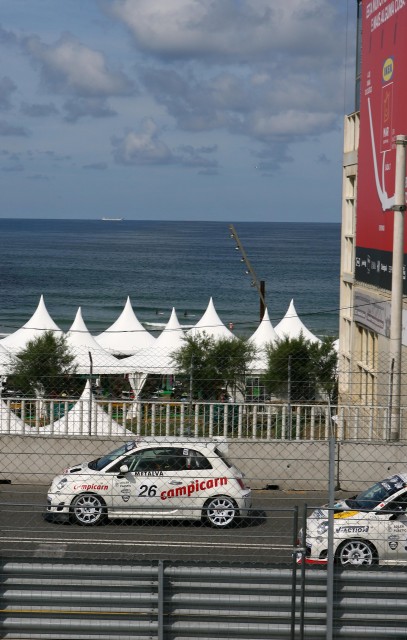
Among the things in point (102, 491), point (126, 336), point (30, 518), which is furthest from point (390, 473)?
point (126, 336)

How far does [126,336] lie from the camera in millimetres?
44938

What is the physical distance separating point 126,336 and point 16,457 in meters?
29.7

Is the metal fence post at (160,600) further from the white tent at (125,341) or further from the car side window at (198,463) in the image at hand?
the white tent at (125,341)

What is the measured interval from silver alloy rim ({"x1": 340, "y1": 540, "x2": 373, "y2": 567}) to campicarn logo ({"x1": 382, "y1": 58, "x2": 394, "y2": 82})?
1638 centimetres

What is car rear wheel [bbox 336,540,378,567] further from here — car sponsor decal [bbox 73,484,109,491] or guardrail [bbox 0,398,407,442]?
guardrail [bbox 0,398,407,442]

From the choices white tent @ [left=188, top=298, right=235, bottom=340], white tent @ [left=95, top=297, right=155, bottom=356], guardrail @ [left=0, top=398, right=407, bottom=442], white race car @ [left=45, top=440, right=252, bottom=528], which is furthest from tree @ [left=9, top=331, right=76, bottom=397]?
white race car @ [left=45, top=440, right=252, bottom=528]

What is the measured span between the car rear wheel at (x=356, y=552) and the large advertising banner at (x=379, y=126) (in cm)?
1403

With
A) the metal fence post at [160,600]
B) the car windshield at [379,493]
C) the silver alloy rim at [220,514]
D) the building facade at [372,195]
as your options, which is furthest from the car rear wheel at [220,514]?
the building facade at [372,195]

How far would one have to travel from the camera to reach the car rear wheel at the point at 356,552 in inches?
408

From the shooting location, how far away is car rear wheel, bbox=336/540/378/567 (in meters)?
10.4

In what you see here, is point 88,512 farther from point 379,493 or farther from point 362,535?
point 379,493

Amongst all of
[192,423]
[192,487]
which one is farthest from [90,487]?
[192,423]

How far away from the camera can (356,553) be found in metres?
10.5

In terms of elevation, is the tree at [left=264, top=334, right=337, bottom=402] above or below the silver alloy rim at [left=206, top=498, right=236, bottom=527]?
above
